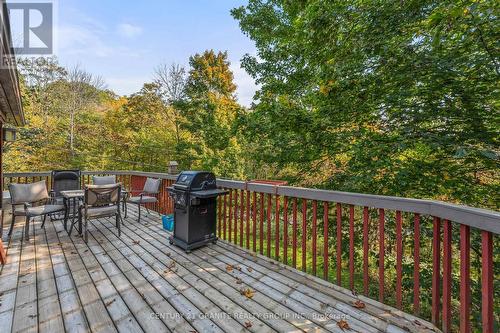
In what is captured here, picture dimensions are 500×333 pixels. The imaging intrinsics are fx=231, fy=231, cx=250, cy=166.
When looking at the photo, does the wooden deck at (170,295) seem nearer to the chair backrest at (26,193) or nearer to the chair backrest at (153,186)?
the chair backrest at (26,193)

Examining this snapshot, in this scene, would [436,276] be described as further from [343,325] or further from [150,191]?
[150,191]

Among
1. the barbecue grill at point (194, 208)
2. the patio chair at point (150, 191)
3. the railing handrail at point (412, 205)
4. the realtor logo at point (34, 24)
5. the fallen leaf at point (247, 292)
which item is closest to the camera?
the railing handrail at point (412, 205)

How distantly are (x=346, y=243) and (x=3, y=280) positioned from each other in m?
4.18

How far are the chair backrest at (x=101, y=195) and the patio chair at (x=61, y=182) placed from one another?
1.88 meters

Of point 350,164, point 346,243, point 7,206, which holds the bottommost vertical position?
point 346,243

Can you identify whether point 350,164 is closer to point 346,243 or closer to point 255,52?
point 346,243

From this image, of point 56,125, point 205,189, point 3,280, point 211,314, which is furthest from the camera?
point 56,125

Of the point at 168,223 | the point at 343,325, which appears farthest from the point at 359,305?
the point at 168,223

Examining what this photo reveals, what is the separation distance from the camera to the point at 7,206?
4785 millimetres

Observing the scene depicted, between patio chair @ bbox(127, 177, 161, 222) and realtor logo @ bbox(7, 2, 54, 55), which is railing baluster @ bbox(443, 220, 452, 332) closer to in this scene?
patio chair @ bbox(127, 177, 161, 222)

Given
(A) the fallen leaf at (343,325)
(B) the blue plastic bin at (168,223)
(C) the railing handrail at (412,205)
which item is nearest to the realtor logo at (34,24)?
(B) the blue plastic bin at (168,223)

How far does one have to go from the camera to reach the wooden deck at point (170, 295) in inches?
67.8

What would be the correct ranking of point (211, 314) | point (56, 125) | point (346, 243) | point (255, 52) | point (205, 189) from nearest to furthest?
point (211, 314), point (205, 189), point (346, 243), point (255, 52), point (56, 125)

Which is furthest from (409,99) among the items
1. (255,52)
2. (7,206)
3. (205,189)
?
(7,206)
